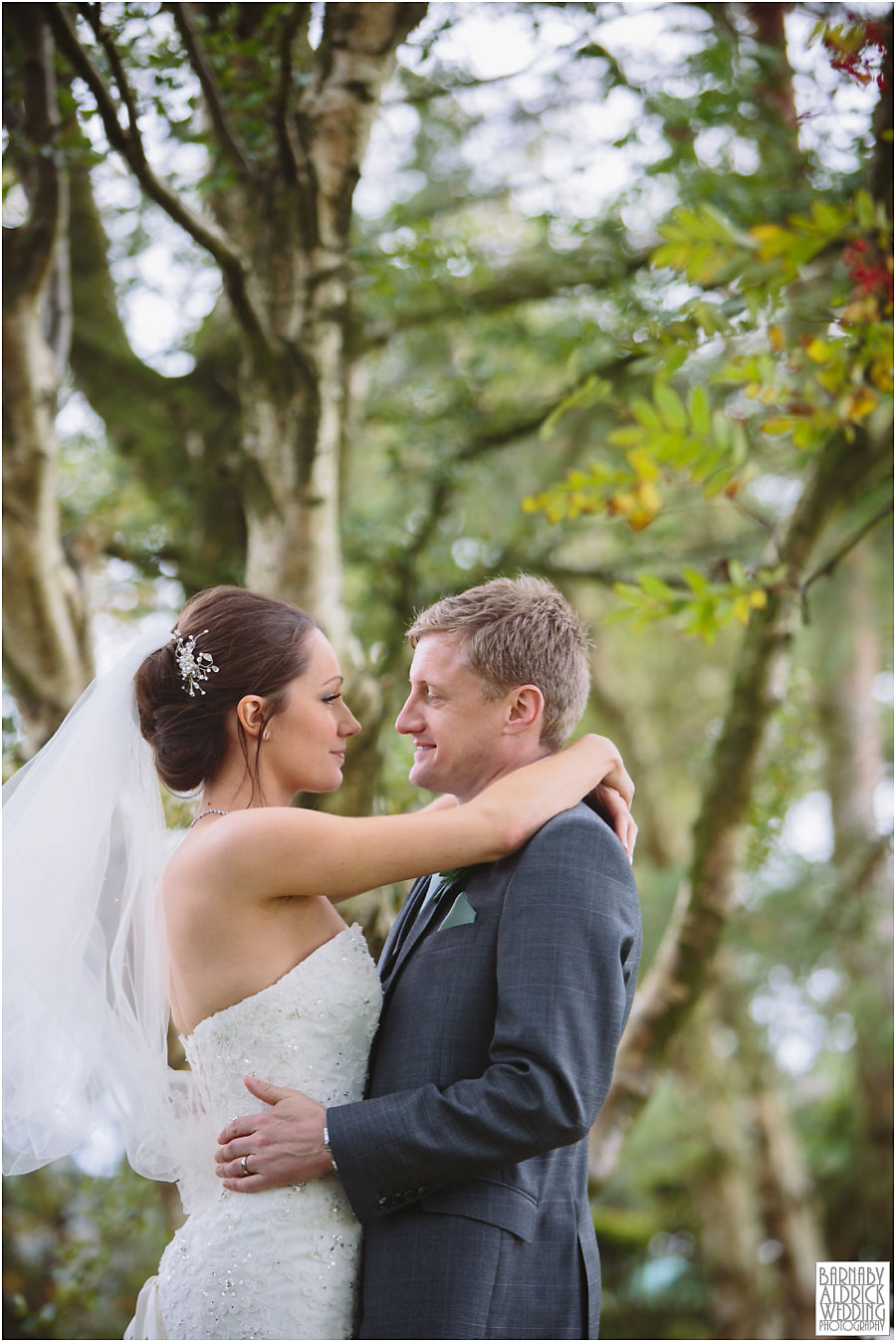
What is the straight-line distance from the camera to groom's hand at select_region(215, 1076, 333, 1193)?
207 centimetres

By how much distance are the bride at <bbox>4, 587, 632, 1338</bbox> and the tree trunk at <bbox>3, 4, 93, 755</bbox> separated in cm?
133

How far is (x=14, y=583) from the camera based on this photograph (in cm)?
384

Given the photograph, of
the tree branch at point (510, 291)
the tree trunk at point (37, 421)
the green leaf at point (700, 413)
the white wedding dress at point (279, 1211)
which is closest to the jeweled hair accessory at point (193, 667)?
the white wedding dress at point (279, 1211)

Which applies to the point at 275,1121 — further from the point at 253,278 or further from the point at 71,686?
the point at 253,278

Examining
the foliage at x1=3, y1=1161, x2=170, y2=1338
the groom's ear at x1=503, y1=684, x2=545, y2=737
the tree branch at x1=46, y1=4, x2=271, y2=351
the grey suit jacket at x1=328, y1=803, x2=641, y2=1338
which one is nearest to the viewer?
the grey suit jacket at x1=328, y1=803, x2=641, y2=1338

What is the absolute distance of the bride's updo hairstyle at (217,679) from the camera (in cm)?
242

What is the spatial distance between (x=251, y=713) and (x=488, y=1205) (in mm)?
1076

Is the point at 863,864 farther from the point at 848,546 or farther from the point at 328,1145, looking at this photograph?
the point at 328,1145

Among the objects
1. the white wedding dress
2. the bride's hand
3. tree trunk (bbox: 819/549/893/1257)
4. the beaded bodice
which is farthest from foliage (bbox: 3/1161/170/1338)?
tree trunk (bbox: 819/549/893/1257)

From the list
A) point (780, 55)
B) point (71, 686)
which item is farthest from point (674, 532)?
point (71, 686)

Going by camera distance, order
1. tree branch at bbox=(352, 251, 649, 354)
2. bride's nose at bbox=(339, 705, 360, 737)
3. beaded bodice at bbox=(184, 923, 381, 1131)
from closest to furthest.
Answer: beaded bodice at bbox=(184, 923, 381, 1131), bride's nose at bbox=(339, 705, 360, 737), tree branch at bbox=(352, 251, 649, 354)

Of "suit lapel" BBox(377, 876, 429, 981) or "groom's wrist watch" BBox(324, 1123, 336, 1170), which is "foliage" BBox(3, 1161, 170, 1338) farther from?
"groom's wrist watch" BBox(324, 1123, 336, 1170)

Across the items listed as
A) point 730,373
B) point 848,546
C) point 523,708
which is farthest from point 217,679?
point 848,546

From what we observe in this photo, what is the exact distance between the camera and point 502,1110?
1900mm
